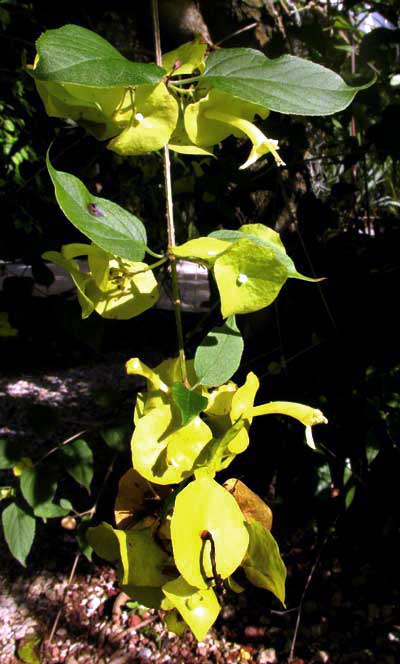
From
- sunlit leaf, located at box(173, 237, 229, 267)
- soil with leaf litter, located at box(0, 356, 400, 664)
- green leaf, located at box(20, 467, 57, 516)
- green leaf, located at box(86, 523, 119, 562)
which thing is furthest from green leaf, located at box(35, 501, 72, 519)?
sunlit leaf, located at box(173, 237, 229, 267)

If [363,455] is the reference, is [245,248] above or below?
above

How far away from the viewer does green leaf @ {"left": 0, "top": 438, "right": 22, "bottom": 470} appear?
0.78 m

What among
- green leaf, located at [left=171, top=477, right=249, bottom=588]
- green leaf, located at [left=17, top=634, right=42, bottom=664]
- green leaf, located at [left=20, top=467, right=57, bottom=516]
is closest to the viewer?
green leaf, located at [left=171, top=477, right=249, bottom=588]

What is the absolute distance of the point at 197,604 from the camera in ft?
0.84

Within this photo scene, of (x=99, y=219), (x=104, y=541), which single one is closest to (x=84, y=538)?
(x=104, y=541)

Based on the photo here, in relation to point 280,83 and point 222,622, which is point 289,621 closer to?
point 222,622

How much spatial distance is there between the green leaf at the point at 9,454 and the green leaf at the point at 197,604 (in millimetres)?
586

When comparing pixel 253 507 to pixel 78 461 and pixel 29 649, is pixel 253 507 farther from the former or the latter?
pixel 29 649

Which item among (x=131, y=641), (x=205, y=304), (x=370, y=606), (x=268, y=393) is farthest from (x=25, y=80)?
(x=370, y=606)

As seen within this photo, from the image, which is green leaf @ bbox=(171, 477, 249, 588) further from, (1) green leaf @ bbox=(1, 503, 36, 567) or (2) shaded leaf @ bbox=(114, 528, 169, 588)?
(1) green leaf @ bbox=(1, 503, 36, 567)

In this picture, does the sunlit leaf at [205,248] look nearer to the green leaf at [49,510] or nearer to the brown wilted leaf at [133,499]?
the brown wilted leaf at [133,499]

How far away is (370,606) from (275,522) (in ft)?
0.89

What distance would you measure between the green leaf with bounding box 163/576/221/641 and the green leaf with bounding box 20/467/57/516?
552 millimetres

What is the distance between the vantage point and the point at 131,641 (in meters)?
1.05
